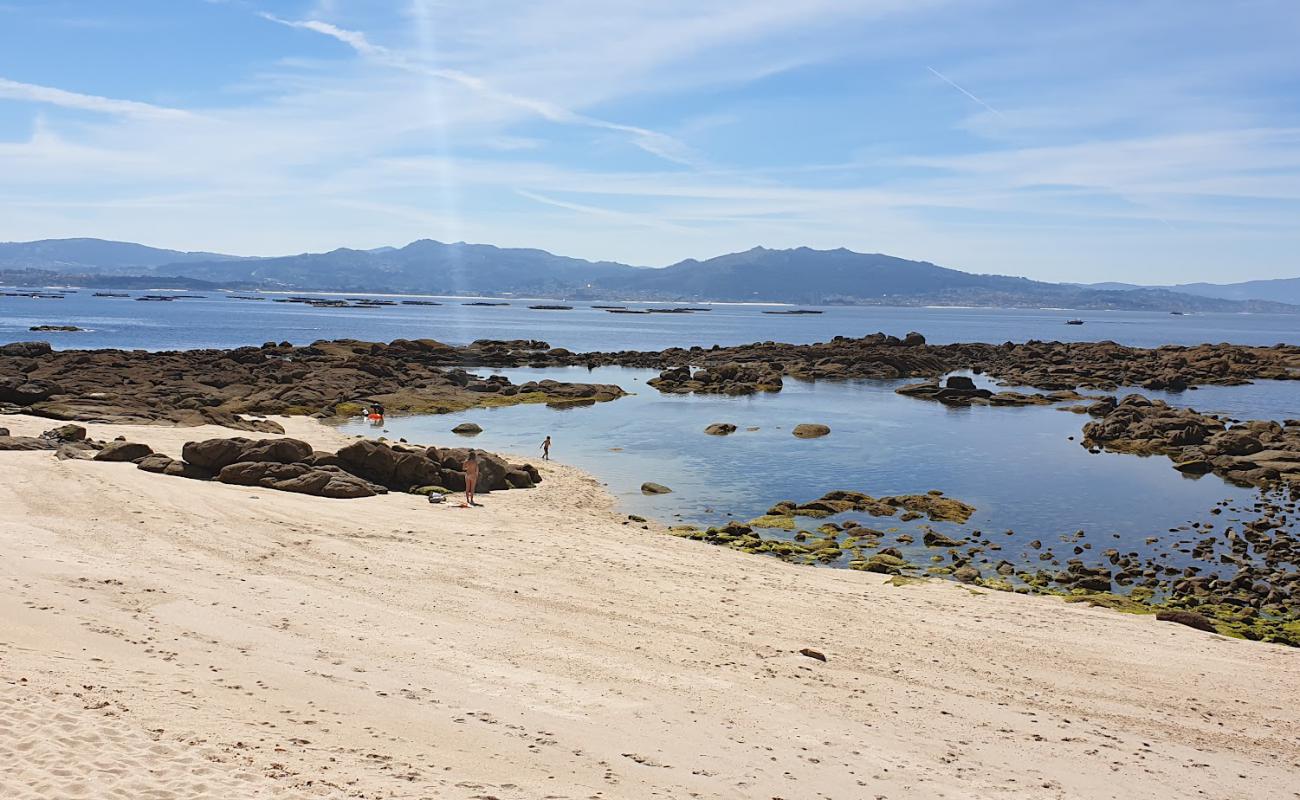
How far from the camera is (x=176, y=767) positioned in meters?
7.90

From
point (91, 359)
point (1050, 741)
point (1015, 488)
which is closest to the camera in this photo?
point (1050, 741)

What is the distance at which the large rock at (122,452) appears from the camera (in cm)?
2356

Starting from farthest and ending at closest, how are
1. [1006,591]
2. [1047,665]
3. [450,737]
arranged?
[1006,591] → [1047,665] → [450,737]

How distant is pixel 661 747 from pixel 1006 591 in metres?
12.2

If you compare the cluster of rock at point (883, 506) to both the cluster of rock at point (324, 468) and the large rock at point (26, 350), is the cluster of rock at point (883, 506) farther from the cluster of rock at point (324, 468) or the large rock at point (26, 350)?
the large rock at point (26, 350)

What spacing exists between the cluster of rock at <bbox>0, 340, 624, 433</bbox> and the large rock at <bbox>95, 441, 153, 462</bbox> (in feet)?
34.3

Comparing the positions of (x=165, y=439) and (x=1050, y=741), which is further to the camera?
(x=165, y=439)

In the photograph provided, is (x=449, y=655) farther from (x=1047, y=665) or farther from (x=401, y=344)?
(x=401, y=344)

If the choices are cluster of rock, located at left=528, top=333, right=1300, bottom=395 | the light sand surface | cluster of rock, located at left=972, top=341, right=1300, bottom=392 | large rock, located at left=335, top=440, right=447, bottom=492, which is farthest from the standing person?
cluster of rock, located at left=972, top=341, right=1300, bottom=392

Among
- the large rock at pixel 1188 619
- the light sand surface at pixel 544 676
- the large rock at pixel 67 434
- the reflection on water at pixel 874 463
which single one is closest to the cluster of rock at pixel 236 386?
the reflection on water at pixel 874 463

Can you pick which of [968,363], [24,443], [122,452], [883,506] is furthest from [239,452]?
[968,363]

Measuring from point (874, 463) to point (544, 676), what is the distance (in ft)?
90.4

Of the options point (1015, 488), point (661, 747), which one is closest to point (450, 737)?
point (661, 747)

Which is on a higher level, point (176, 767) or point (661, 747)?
point (176, 767)
